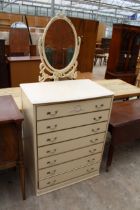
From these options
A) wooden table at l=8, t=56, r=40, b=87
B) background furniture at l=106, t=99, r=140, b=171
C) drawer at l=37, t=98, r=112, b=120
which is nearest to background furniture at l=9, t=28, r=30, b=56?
wooden table at l=8, t=56, r=40, b=87

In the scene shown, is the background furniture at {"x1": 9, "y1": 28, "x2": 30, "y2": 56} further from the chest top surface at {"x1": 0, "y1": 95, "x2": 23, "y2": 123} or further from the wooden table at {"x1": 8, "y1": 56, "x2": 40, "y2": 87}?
the chest top surface at {"x1": 0, "y1": 95, "x2": 23, "y2": 123}

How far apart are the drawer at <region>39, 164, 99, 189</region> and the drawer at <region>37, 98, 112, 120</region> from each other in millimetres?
596

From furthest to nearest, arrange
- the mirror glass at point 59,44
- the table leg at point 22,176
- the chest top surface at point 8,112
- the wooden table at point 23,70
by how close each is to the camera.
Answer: the wooden table at point 23,70, the mirror glass at point 59,44, the table leg at point 22,176, the chest top surface at point 8,112

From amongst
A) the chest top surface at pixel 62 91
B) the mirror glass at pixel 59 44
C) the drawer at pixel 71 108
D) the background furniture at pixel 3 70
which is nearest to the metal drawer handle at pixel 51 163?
the drawer at pixel 71 108

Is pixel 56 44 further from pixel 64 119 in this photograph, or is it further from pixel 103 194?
pixel 103 194

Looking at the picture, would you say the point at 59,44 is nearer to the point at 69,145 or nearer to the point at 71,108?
the point at 71,108

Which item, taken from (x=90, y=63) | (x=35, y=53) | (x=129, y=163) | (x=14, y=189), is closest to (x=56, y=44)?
(x=14, y=189)

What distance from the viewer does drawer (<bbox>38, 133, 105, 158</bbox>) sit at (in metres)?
1.40

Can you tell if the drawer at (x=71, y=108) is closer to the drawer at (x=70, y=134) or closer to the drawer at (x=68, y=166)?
the drawer at (x=70, y=134)

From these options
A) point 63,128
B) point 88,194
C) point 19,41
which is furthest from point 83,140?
point 19,41

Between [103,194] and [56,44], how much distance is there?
1382 mm

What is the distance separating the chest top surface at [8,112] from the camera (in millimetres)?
1173

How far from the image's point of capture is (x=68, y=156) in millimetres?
1528

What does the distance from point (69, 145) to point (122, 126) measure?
1.81ft
